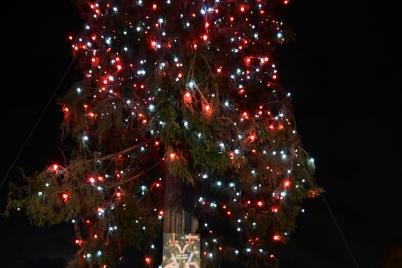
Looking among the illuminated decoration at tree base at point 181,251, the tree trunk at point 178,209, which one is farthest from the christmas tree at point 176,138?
the illuminated decoration at tree base at point 181,251

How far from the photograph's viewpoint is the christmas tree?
8.09 metres

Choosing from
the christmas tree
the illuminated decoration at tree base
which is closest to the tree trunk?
the christmas tree

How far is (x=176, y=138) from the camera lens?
8.02m

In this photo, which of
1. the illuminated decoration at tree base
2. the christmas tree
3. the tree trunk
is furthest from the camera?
the tree trunk

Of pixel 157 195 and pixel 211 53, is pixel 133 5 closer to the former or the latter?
pixel 211 53

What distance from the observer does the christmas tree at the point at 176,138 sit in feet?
26.5

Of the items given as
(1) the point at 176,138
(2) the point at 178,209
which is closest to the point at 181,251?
(2) the point at 178,209

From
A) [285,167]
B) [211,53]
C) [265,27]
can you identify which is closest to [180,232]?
[285,167]

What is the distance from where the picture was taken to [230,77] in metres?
8.80

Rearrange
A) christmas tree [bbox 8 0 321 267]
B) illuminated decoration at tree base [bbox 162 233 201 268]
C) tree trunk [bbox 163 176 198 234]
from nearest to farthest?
illuminated decoration at tree base [bbox 162 233 201 268], christmas tree [bbox 8 0 321 267], tree trunk [bbox 163 176 198 234]

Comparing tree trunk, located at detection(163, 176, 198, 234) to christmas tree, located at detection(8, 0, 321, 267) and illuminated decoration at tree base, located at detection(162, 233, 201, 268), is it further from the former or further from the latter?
illuminated decoration at tree base, located at detection(162, 233, 201, 268)

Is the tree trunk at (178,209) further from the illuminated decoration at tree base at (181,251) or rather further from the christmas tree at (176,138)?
the illuminated decoration at tree base at (181,251)

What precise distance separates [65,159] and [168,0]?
3250 mm

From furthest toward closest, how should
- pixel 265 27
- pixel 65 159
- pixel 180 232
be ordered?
pixel 265 27, pixel 65 159, pixel 180 232
